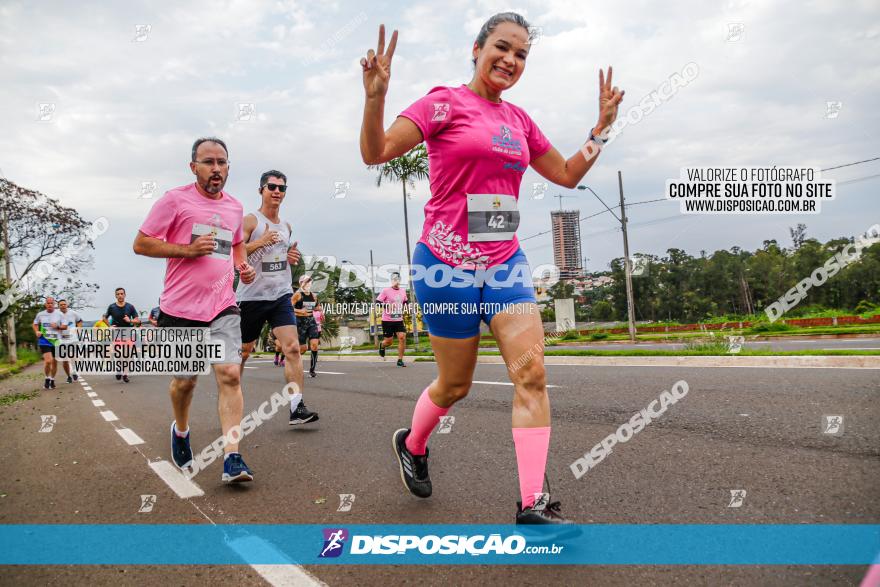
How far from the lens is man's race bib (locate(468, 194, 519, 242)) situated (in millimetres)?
2648

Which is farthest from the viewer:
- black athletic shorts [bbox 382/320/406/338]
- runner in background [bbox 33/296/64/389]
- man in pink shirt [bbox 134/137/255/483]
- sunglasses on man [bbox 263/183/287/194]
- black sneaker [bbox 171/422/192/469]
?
runner in background [bbox 33/296/64/389]

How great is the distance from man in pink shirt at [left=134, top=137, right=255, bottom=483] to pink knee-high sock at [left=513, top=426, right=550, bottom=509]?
208 centimetres

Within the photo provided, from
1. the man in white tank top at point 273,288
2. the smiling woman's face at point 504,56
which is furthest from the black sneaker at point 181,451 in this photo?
the smiling woman's face at point 504,56

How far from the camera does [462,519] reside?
2.79 m

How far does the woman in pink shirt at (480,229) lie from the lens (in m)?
2.54

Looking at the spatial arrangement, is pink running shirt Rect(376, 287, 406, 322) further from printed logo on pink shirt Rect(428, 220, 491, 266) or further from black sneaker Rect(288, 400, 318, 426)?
printed logo on pink shirt Rect(428, 220, 491, 266)

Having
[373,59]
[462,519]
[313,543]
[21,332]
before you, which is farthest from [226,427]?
[21,332]

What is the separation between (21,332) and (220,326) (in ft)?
219

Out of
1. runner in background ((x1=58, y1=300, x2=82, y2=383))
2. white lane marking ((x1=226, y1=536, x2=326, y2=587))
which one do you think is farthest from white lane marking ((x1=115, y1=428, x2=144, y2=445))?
runner in background ((x1=58, y1=300, x2=82, y2=383))

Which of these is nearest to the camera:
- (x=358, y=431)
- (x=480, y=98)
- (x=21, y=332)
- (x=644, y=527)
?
(x=644, y=527)

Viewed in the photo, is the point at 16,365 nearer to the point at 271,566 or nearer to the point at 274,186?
the point at 274,186

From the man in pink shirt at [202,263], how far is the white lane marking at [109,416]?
4.02m

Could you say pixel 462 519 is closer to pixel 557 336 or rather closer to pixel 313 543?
pixel 313 543

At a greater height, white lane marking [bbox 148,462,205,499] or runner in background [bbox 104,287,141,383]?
runner in background [bbox 104,287,141,383]
